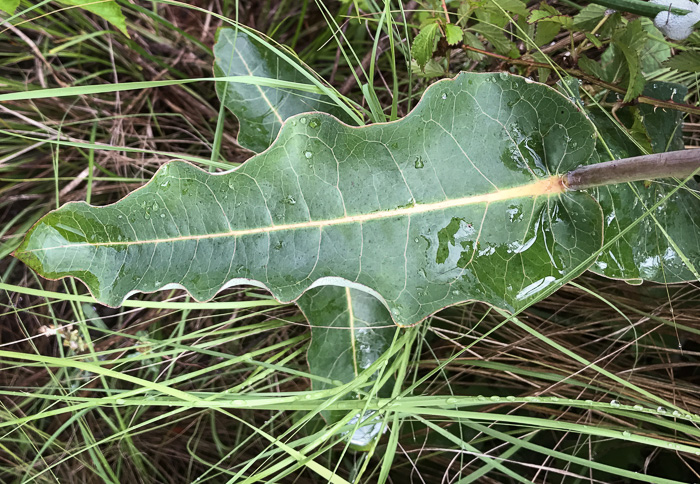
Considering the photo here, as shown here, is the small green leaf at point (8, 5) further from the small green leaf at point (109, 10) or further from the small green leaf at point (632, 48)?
the small green leaf at point (632, 48)

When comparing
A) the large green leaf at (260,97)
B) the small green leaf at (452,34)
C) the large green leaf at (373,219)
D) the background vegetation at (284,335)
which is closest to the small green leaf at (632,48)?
the background vegetation at (284,335)

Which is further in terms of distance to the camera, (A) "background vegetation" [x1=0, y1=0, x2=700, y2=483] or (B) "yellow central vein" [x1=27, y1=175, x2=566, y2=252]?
(A) "background vegetation" [x1=0, y1=0, x2=700, y2=483]

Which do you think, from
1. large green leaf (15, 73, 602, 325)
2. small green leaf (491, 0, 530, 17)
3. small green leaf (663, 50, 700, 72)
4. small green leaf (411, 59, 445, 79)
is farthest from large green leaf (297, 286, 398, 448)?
small green leaf (663, 50, 700, 72)

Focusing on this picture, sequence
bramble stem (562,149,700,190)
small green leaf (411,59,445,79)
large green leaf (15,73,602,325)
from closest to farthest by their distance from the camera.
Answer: bramble stem (562,149,700,190) → large green leaf (15,73,602,325) → small green leaf (411,59,445,79)

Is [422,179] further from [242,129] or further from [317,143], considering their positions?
[242,129]

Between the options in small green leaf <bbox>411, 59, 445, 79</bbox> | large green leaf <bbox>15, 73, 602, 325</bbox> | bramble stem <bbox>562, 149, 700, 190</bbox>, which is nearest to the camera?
bramble stem <bbox>562, 149, 700, 190</bbox>

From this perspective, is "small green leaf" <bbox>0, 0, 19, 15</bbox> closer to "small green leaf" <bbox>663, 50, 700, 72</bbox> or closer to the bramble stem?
the bramble stem

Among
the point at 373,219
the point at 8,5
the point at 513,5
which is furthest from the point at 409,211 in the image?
the point at 8,5
